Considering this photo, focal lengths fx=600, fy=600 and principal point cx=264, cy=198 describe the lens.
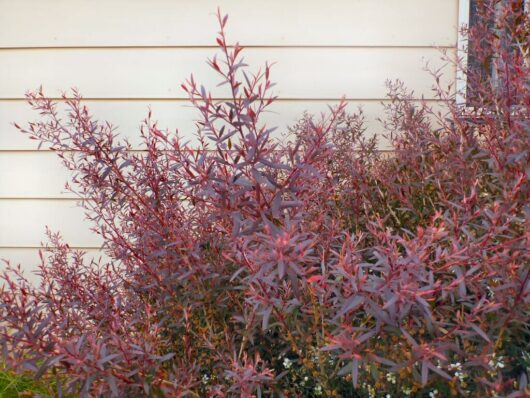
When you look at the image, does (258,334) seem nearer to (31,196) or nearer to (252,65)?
(252,65)

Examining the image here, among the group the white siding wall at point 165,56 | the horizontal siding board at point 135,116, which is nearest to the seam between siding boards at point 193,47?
A: the white siding wall at point 165,56

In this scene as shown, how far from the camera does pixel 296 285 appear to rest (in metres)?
1.52

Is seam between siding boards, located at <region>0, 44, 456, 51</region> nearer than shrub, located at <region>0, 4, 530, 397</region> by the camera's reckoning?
No

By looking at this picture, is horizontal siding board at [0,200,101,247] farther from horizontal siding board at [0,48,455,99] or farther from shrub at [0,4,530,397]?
shrub at [0,4,530,397]

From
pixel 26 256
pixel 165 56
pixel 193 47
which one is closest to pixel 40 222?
pixel 26 256

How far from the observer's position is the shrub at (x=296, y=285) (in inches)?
60.2

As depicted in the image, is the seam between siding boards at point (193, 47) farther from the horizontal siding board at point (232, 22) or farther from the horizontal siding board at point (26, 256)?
the horizontal siding board at point (26, 256)

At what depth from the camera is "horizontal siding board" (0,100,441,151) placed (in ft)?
10.9

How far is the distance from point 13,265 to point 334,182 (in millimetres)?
2085

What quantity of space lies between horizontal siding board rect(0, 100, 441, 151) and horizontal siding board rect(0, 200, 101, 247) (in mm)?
276

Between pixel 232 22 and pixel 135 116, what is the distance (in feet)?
2.47

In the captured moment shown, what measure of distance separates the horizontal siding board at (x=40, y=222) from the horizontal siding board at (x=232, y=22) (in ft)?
2.97

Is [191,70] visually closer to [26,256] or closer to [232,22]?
[232,22]

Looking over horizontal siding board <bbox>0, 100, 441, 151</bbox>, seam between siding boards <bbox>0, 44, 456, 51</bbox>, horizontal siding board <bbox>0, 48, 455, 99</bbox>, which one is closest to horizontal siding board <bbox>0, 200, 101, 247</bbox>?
horizontal siding board <bbox>0, 100, 441, 151</bbox>
